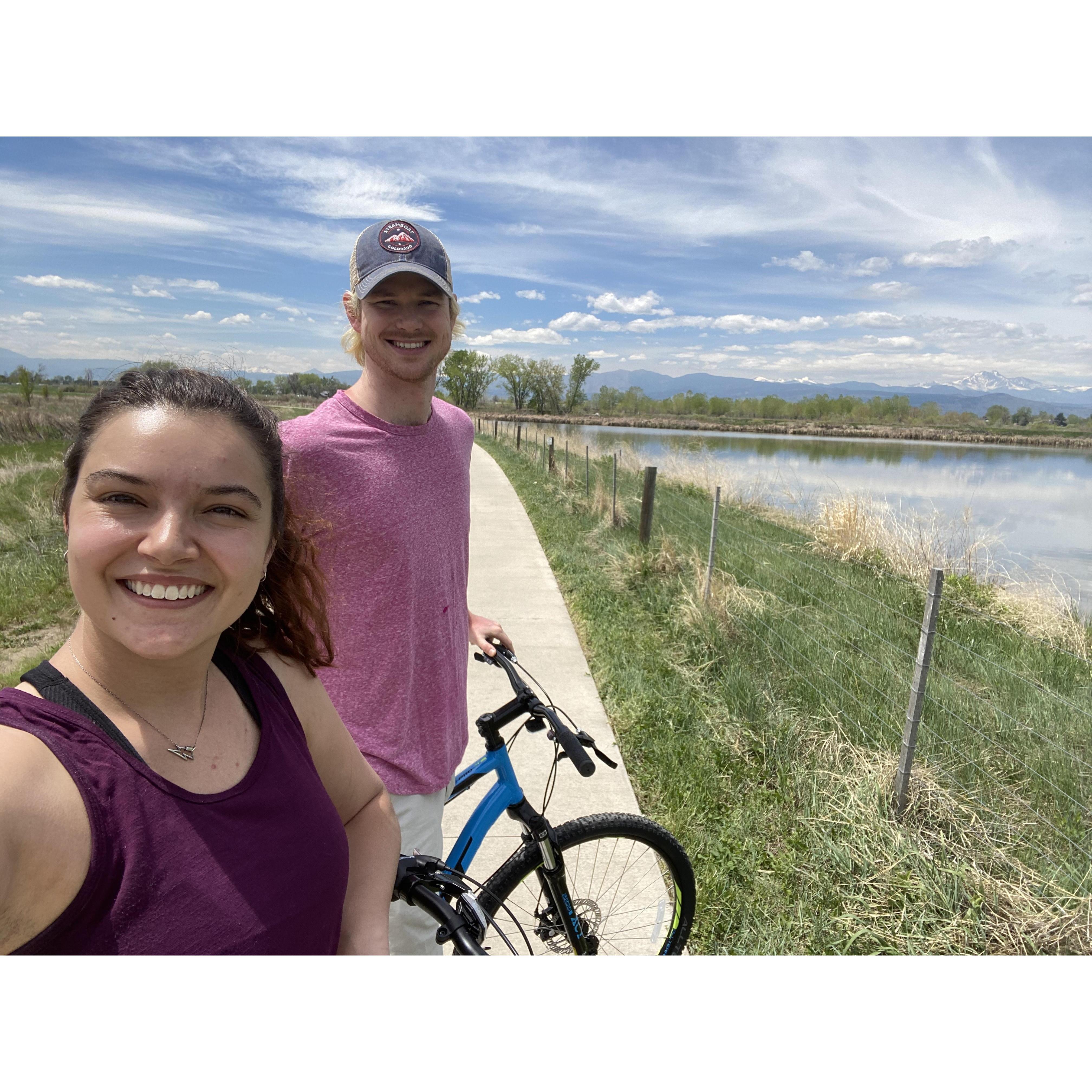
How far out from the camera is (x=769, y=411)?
74.6 metres

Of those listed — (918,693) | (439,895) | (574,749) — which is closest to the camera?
(439,895)

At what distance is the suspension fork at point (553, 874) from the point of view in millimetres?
2006

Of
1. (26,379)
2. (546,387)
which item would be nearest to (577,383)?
(546,387)

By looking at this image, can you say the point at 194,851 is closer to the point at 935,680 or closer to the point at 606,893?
the point at 606,893

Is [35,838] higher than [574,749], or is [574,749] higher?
[35,838]

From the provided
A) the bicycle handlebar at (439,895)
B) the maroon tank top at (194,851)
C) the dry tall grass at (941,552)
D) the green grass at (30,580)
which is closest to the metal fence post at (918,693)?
the dry tall grass at (941,552)

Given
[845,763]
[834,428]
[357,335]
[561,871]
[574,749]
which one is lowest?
[845,763]

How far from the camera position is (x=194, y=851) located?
2.90 feet

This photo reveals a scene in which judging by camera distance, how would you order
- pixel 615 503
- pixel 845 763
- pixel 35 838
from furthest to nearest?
pixel 615 503
pixel 845 763
pixel 35 838

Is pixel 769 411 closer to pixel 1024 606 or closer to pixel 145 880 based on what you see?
pixel 1024 606

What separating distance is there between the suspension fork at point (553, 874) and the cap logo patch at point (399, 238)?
153 centimetres

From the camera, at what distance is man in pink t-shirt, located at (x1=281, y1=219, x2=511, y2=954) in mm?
1676

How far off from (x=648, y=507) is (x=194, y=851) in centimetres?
758

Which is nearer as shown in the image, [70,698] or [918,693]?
[70,698]
